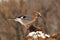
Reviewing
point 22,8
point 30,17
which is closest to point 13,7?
point 22,8

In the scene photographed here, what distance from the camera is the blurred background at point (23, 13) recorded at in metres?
6.32

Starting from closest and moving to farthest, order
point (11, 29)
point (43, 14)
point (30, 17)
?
1. point (30, 17)
2. point (11, 29)
3. point (43, 14)

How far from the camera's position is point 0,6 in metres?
7.29

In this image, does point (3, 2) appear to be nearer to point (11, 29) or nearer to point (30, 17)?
point (11, 29)

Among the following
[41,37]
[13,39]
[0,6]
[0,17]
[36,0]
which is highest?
[36,0]

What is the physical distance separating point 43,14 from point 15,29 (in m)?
1.23

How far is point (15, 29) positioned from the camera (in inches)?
253

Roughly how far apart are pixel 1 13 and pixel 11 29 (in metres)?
0.79

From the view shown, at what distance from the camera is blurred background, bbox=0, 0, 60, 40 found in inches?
249

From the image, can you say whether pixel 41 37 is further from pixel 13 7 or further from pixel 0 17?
pixel 13 7

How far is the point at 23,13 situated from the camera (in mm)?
7121

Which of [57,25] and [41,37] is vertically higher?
[57,25]

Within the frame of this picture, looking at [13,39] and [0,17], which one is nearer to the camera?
[13,39]

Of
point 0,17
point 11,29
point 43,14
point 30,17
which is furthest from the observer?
point 43,14
